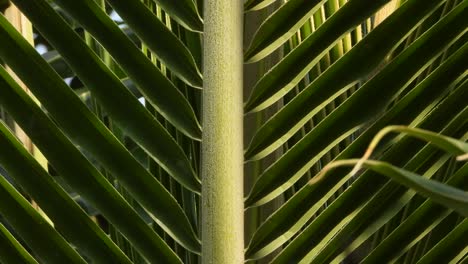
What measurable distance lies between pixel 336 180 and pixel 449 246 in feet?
0.34

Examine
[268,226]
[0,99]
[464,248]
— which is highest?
[0,99]

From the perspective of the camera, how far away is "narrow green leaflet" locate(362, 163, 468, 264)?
67 cm

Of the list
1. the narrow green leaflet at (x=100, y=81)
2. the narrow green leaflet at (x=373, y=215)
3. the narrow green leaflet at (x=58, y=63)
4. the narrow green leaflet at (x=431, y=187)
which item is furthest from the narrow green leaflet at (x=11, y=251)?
the narrow green leaflet at (x=58, y=63)

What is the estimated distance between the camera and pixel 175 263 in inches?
27.4

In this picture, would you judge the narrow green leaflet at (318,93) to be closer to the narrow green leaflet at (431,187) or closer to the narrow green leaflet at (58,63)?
the narrow green leaflet at (431,187)

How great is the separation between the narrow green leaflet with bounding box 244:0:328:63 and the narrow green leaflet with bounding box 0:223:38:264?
24 centimetres

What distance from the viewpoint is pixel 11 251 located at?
0.70 m

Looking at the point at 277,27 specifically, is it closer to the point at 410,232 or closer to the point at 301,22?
the point at 301,22

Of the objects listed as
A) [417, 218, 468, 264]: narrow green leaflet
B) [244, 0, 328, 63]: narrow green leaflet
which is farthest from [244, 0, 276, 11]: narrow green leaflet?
[417, 218, 468, 264]: narrow green leaflet

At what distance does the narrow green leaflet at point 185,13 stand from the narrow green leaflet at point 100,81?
6 cm

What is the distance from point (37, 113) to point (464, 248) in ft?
1.15

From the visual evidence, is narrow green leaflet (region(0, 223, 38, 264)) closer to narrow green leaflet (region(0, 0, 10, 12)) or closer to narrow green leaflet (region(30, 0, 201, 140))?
narrow green leaflet (region(30, 0, 201, 140))

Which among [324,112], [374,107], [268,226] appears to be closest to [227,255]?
[268,226]

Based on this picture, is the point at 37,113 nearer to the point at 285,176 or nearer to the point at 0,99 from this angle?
the point at 0,99
